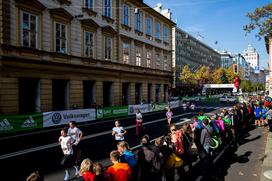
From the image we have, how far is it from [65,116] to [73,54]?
7.34 m

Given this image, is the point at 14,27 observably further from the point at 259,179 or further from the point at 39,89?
the point at 259,179

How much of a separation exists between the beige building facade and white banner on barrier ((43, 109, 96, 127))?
2.82 m

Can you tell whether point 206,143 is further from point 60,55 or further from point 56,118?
point 60,55

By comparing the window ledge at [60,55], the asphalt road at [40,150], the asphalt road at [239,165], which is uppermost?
the window ledge at [60,55]

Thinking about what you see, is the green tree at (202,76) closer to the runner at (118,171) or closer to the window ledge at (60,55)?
the window ledge at (60,55)

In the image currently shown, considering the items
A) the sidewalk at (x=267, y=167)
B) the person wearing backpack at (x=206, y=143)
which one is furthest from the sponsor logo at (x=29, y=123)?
the sidewalk at (x=267, y=167)

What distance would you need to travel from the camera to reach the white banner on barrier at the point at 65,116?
19703mm

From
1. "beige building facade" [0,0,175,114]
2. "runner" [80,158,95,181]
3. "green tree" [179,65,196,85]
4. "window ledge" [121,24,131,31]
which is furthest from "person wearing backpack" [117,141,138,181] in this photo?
"green tree" [179,65,196,85]

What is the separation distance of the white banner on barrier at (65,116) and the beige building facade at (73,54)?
2.82 meters

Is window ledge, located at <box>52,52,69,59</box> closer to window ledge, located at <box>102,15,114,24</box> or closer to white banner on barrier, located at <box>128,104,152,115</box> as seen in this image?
window ledge, located at <box>102,15,114,24</box>

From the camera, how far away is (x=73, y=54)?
1048 inches

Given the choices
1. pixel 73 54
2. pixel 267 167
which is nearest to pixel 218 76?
pixel 73 54

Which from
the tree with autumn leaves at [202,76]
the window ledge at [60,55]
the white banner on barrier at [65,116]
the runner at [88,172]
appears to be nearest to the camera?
the runner at [88,172]

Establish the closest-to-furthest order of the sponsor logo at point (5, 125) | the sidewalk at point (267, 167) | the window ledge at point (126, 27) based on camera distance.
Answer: the sidewalk at point (267, 167) < the sponsor logo at point (5, 125) < the window ledge at point (126, 27)
